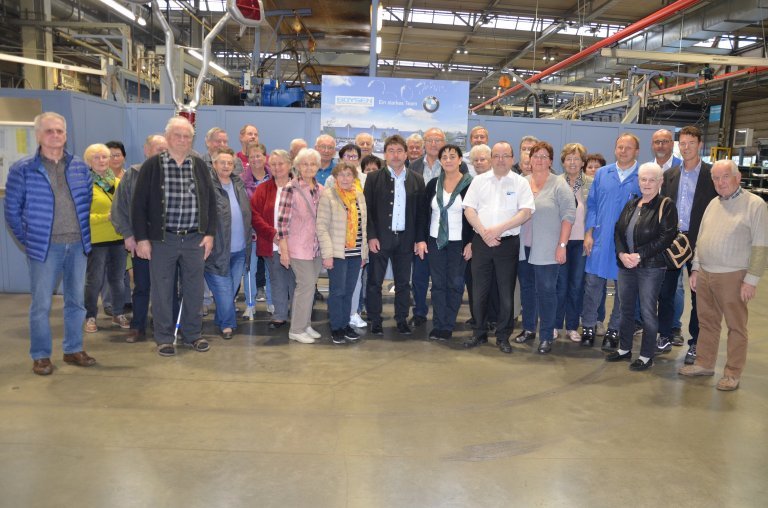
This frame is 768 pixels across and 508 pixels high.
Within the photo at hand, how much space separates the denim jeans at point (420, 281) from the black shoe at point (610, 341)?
1538 mm

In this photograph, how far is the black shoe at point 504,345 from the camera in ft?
14.6

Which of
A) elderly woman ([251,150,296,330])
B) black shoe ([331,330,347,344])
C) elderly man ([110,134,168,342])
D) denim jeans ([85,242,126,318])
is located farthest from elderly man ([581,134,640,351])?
denim jeans ([85,242,126,318])

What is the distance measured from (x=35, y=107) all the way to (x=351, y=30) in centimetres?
471

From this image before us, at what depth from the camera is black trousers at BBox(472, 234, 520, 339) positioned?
434 cm

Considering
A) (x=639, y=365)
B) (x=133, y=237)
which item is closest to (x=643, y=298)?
(x=639, y=365)

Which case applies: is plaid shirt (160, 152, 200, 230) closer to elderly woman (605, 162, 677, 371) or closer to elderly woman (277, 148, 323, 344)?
elderly woman (277, 148, 323, 344)

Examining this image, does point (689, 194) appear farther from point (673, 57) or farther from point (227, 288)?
point (673, 57)

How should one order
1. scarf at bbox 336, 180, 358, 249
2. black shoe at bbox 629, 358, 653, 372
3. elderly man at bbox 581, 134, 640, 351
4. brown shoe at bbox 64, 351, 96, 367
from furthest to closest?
scarf at bbox 336, 180, 358, 249
elderly man at bbox 581, 134, 640, 351
black shoe at bbox 629, 358, 653, 372
brown shoe at bbox 64, 351, 96, 367

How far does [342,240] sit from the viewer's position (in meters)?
4.45

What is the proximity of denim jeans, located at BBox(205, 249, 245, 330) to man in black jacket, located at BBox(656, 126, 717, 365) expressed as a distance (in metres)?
3.41

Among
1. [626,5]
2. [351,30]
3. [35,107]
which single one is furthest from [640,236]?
[626,5]

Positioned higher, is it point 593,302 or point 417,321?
point 593,302

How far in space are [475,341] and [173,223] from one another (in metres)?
2.48

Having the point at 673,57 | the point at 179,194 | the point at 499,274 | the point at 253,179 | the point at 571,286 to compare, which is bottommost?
the point at 571,286
